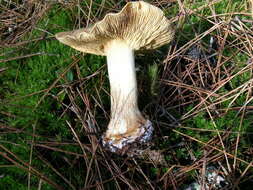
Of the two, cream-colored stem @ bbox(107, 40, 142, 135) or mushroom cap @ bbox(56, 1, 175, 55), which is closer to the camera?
mushroom cap @ bbox(56, 1, 175, 55)

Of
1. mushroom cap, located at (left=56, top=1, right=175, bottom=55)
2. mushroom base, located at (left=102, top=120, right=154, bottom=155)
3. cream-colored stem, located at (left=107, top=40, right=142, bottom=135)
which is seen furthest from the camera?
cream-colored stem, located at (left=107, top=40, right=142, bottom=135)

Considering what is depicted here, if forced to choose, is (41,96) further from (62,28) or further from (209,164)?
(209,164)

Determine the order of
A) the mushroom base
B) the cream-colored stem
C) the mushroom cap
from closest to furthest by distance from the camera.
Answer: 1. the mushroom cap
2. the mushroom base
3. the cream-colored stem

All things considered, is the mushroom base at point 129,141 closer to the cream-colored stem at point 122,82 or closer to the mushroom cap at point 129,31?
the cream-colored stem at point 122,82

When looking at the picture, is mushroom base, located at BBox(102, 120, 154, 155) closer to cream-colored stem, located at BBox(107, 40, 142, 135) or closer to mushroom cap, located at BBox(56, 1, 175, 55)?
cream-colored stem, located at BBox(107, 40, 142, 135)

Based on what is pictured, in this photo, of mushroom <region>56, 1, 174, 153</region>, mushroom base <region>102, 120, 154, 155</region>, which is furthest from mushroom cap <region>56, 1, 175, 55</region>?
mushroom base <region>102, 120, 154, 155</region>

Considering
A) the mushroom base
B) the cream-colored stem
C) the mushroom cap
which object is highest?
the mushroom cap

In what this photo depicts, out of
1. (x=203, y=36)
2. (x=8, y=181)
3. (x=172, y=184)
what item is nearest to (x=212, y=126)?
(x=172, y=184)
